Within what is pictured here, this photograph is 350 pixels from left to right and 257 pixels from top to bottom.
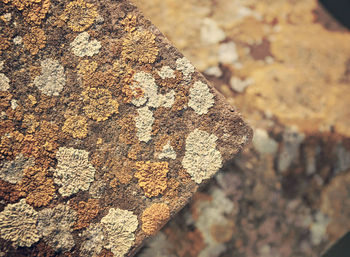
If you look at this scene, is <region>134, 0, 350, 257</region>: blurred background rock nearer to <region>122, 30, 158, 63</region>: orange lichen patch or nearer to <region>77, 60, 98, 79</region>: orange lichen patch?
<region>122, 30, 158, 63</region>: orange lichen patch

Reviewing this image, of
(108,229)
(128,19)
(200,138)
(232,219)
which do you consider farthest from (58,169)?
(232,219)

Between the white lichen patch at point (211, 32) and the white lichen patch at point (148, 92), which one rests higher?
the white lichen patch at point (148, 92)

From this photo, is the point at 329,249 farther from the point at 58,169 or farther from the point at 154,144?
the point at 58,169

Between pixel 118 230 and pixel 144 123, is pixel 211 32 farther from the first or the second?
pixel 118 230

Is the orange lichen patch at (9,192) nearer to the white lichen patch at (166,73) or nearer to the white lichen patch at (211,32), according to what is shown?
the white lichen patch at (166,73)

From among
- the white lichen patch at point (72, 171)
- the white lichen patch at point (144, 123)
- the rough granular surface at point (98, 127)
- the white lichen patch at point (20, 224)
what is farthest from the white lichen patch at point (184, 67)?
the white lichen patch at point (20, 224)

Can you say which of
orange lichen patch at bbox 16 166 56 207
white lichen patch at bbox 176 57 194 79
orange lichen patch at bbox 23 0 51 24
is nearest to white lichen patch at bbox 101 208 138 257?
orange lichen patch at bbox 16 166 56 207
